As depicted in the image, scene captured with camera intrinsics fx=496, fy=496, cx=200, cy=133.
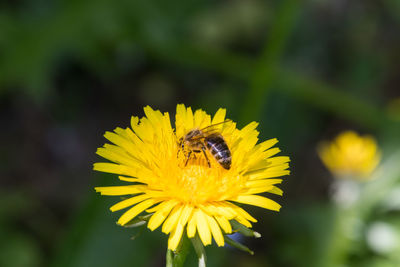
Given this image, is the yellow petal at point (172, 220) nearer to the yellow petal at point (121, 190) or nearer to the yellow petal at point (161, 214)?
the yellow petal at point (161, 214)

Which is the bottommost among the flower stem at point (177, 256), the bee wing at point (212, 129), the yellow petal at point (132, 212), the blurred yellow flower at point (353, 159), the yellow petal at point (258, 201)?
the flower stem at point (177, 256)

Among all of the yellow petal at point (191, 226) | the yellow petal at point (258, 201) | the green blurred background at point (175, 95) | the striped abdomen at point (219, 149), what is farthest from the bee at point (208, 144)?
the green blurred background at point (175, 95)

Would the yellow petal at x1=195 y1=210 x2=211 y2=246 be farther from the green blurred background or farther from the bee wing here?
the green blurred background

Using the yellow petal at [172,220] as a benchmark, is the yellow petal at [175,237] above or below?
below

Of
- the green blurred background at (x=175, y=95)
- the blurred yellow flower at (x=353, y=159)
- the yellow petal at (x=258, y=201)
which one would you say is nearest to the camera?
the yellow petal at (x=258, y=201)

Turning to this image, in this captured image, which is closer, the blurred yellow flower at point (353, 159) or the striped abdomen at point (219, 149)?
the striped abdomen at point (219, 149)

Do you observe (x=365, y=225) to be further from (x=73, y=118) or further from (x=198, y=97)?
(x=73, y=118)

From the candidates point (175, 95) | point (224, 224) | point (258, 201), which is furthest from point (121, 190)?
point (175, 95)
